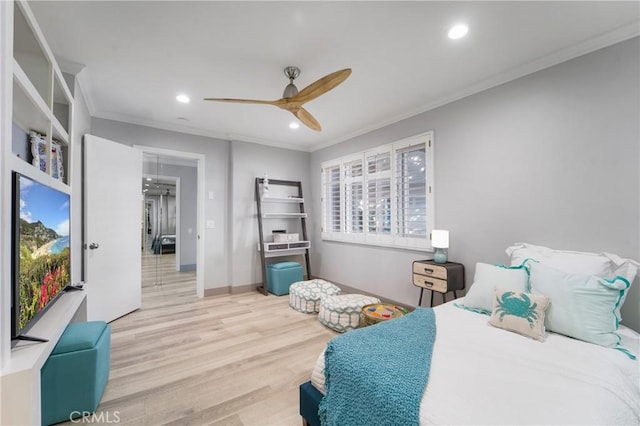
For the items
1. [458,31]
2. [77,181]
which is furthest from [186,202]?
[458,31]

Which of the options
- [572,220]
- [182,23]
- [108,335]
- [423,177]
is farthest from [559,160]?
[108,335]

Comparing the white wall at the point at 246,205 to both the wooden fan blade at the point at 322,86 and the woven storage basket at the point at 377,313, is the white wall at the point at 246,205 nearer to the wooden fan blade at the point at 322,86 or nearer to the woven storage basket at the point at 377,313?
the woven storage basket at the point at 377,313

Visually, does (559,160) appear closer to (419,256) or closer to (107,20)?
(419,256)

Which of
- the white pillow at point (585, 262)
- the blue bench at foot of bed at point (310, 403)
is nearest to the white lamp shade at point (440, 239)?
the white pillow at point (585, 262)

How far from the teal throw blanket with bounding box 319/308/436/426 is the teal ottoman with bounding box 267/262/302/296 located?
2852mm

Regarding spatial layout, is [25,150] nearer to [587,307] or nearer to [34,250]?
[34,250]

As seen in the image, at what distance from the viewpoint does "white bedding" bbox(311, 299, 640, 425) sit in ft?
3.29

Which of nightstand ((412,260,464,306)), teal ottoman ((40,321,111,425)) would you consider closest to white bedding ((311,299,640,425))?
nightstand ((412,260,464,306))

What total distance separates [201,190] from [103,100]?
1.61m

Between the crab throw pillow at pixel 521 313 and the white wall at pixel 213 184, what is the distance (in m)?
3.79

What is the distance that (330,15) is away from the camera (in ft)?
6.04

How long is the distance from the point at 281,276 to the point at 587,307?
3572mm
